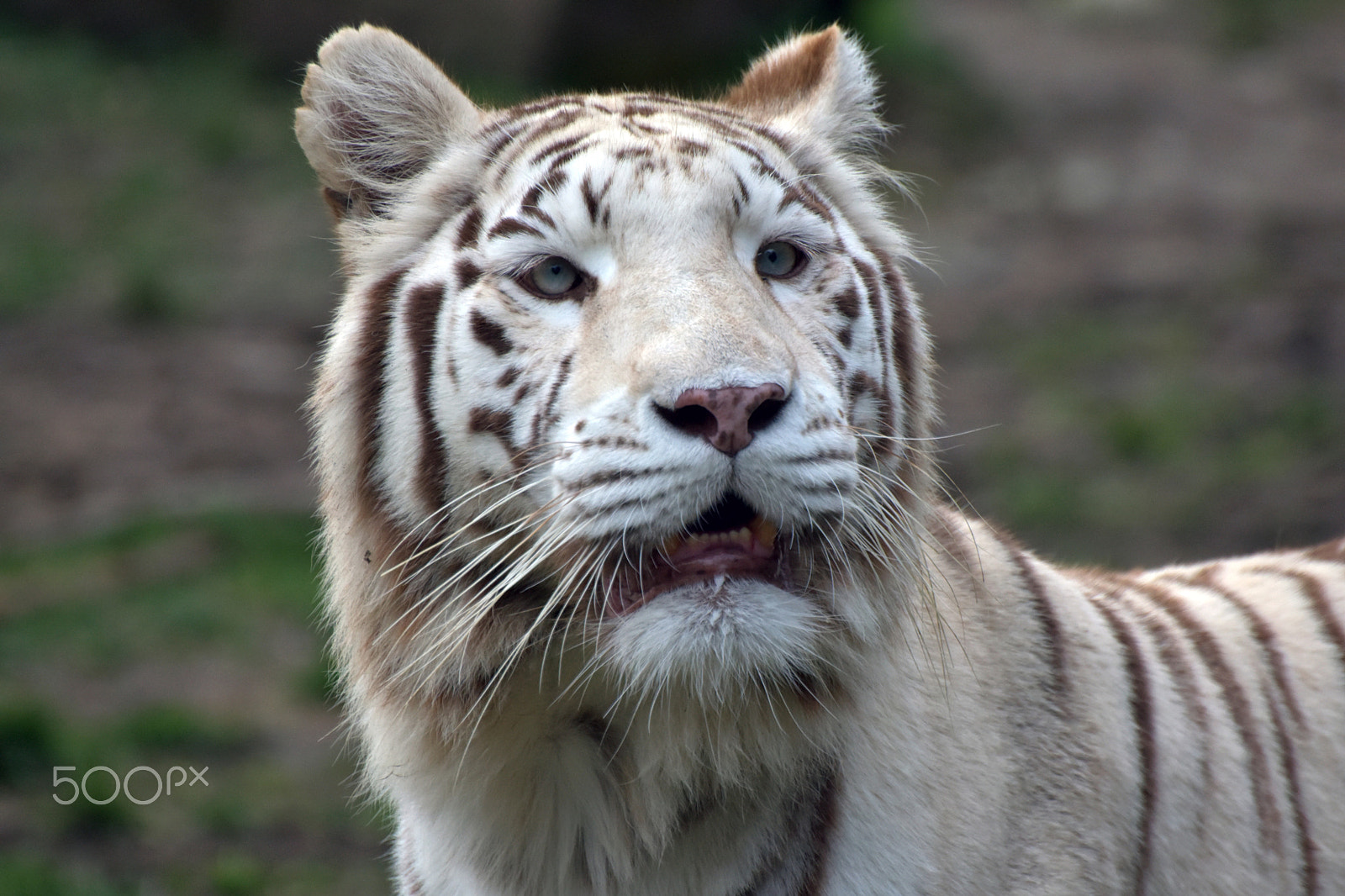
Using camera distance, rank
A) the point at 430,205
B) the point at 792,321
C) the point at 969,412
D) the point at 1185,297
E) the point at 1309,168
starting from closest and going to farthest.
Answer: the point at 792,321 < the point at 430,205 < the point at 969,412 < the point at 1185,297 < the point at 1309,168

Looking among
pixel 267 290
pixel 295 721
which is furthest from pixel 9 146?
pixel 295 721

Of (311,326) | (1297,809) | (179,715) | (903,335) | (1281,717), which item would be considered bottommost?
(179,715)

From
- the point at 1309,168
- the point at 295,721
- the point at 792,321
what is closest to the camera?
the point at 792,321

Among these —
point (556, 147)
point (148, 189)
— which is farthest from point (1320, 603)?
point (148, 189)

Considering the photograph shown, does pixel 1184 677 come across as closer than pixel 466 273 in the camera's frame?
No

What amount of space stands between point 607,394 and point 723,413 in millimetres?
205

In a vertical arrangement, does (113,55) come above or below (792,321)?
below

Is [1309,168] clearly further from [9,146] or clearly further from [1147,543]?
[9,146]

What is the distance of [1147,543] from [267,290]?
5.24 m

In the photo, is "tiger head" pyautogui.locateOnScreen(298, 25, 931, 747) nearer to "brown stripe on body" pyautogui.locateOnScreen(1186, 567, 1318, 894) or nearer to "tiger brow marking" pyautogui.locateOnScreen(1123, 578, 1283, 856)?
"tiger brow marking" pyautogui.locateOnScreen(1123, 578, 1283, 856)

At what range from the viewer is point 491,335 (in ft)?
7.41

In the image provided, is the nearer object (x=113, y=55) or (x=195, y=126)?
(x=195, y=126)

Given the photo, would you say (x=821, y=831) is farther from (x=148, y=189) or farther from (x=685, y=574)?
(x=148, y=189)

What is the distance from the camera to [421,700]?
7.55 feet
